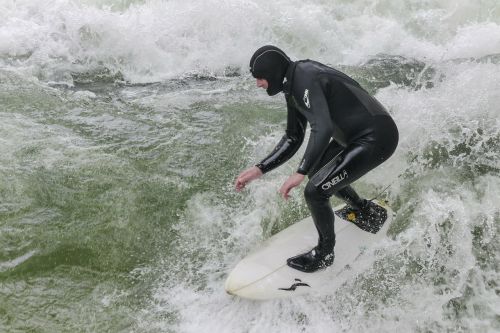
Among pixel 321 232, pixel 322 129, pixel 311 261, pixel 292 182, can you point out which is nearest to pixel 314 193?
pixel 292 182

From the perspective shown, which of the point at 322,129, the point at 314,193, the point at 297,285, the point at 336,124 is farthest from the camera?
the point at 297,285

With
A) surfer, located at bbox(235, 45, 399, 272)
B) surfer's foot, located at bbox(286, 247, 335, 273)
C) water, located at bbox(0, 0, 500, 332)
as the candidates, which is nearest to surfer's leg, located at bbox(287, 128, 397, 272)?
surfer, located at bbox(235, 45, 399, 272)

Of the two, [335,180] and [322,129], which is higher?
[322,129]

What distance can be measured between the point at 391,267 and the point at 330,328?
1.01 meters

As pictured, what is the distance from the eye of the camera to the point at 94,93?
8.18 meters

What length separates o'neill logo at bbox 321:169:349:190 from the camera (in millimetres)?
3994

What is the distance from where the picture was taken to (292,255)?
4.64 metres

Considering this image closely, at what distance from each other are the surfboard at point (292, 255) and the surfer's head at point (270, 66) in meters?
1.64

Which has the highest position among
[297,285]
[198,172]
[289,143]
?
[289,143]

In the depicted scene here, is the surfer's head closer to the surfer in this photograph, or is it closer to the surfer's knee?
the surfer

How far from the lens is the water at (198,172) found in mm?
4305

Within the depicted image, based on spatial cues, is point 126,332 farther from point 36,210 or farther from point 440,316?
point 440,316

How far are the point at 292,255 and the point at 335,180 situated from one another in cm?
101

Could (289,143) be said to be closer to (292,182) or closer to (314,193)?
(314,193)
